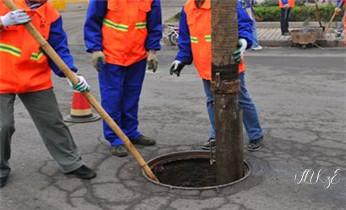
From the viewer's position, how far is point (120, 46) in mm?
4855

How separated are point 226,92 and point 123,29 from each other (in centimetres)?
126

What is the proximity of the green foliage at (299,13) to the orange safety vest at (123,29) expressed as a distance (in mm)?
11208

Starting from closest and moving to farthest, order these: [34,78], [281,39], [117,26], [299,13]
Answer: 1. [34,78]
2. [117,26]
3. [281,39]
4. [299,13]

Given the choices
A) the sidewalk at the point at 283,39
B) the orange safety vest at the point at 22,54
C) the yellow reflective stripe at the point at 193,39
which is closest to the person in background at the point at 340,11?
the sidewalk at the point at 283,39

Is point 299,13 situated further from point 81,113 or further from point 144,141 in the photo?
point 144,141

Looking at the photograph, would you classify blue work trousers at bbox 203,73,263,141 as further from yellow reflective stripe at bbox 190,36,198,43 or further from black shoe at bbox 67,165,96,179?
black shoe at bbox 67,165,96,179

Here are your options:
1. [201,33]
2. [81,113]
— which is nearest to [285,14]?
[81,113]

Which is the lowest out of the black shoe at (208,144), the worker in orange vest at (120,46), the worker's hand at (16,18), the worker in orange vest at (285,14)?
the worker in orange vest at (285,14)

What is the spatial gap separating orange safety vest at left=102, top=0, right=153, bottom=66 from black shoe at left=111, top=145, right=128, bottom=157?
0.77 meters

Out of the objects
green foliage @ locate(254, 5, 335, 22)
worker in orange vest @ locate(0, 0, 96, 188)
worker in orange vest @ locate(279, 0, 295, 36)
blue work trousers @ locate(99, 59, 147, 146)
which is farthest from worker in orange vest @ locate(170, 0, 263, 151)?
green foliage @ locate(254, 5, 335, 22)

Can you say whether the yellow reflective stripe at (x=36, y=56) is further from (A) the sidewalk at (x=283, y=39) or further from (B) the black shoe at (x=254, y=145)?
(A) the sidewalk at (x=283, y=39)

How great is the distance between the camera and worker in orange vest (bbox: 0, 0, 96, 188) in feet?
13.4

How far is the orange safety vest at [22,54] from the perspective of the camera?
4074 millimetres

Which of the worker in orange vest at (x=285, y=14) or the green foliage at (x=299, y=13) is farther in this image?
the green foliage at (x=299, y=13)
